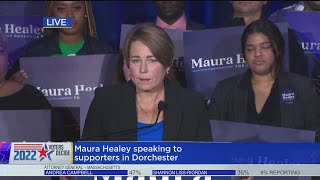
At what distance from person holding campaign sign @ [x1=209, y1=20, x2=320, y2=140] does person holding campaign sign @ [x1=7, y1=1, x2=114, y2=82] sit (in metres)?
0.56

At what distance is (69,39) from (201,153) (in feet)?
3.26

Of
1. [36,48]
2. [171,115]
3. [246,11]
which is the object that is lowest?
[171,115]

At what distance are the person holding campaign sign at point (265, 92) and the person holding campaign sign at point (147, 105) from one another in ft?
0.47

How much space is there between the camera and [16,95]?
6.72ft

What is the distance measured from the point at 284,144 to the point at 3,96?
3.09ft

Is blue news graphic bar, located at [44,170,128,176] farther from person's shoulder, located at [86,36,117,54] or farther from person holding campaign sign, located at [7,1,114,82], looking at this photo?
person's shoulder, located at [86,36,117,54]

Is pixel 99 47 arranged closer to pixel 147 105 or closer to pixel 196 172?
pixel 147 105

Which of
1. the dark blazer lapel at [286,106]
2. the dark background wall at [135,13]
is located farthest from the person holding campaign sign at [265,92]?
the dark background wall at [135,13]

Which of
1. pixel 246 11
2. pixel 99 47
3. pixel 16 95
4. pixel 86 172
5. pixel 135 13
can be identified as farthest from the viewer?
pixel 135 13

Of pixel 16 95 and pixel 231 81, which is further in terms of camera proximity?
pixel 231 81

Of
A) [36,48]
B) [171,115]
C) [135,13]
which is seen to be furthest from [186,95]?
[135,13]

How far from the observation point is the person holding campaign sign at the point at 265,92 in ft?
6.68

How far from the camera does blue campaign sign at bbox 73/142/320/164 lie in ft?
5.10

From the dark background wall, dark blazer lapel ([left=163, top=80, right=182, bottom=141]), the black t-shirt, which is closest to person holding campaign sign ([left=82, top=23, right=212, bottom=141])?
dark blazer lapel ([left=163, top=80, right=182, bottom=141])
